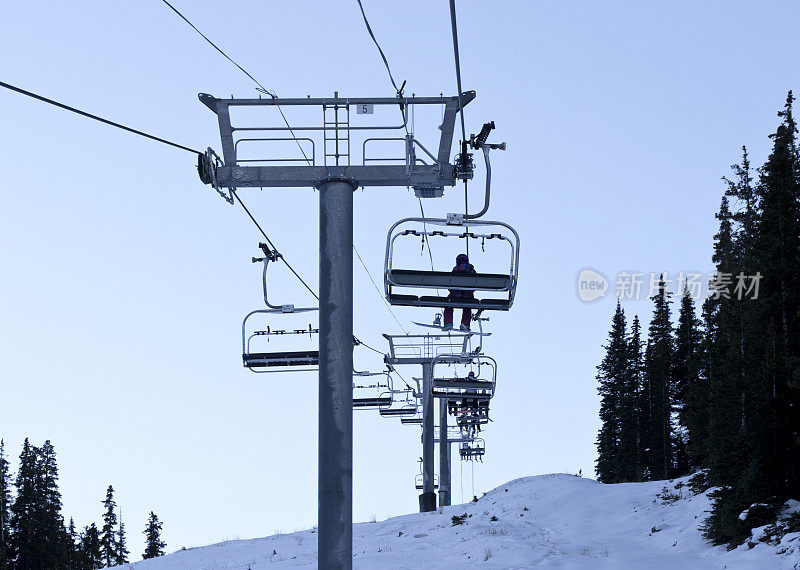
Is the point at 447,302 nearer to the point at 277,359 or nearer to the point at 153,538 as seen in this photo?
the point at 277,359

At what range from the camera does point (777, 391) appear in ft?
92.7

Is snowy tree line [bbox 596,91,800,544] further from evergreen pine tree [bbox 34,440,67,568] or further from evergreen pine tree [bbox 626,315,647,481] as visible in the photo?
evergreen pine tree [bbox 34,440,67,568]

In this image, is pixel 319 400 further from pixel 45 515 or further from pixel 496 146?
pixel 45 515

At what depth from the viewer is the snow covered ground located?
77.7 feet

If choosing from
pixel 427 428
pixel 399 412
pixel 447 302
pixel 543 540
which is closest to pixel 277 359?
pixel 447 302

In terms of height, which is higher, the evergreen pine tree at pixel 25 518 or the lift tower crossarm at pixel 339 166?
the lift tower crossarm at pixel 339 166

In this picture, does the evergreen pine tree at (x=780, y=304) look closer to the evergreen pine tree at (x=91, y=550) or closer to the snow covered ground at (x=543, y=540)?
the snow covered ground at (x=543, y=540)

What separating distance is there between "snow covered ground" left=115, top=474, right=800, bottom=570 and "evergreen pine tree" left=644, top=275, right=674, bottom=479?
1159 inches

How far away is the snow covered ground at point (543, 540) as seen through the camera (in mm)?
23688

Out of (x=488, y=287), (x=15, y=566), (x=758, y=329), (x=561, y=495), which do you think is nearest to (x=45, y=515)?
(x=15, y=566)

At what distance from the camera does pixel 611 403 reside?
74.8 m

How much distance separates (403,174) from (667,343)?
65.4m

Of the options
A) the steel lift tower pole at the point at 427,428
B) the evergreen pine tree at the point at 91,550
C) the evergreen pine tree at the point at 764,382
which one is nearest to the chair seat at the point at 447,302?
the evergreen pine tree at the point at 764,382

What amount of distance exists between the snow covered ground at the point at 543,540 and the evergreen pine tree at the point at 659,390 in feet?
96.6
